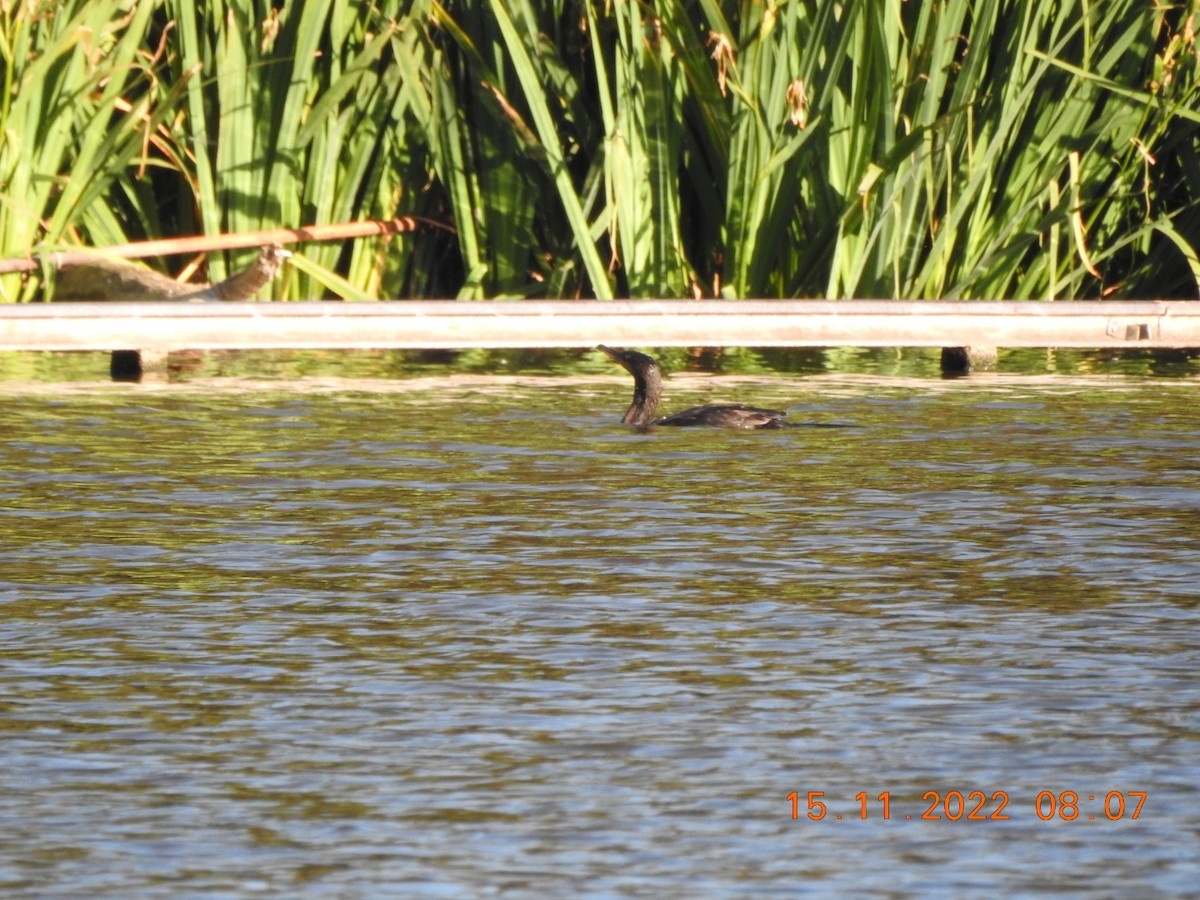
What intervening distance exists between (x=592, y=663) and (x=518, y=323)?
5.24 metres

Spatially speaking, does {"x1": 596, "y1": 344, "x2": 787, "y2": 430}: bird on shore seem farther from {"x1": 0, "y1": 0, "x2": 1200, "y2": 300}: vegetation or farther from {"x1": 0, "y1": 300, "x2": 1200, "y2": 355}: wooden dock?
{"x1": 0, "y1": 0, "x2": 1200, "y2": 300}: vegetation

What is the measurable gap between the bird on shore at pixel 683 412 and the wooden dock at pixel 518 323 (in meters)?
0.95

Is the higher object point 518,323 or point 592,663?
point 518,323

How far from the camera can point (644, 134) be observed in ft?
32.6

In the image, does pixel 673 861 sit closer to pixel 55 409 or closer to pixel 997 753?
pixel 997 753

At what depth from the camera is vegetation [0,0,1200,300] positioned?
9664 millimetres

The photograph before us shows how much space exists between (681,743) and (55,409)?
15.7 ft

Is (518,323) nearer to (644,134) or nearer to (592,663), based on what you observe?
(644,134)

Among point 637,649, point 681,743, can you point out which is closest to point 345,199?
point 637,649

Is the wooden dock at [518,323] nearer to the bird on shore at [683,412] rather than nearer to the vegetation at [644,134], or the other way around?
the vegetation at [644,134]

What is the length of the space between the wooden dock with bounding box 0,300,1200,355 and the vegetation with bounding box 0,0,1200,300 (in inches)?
21.4
